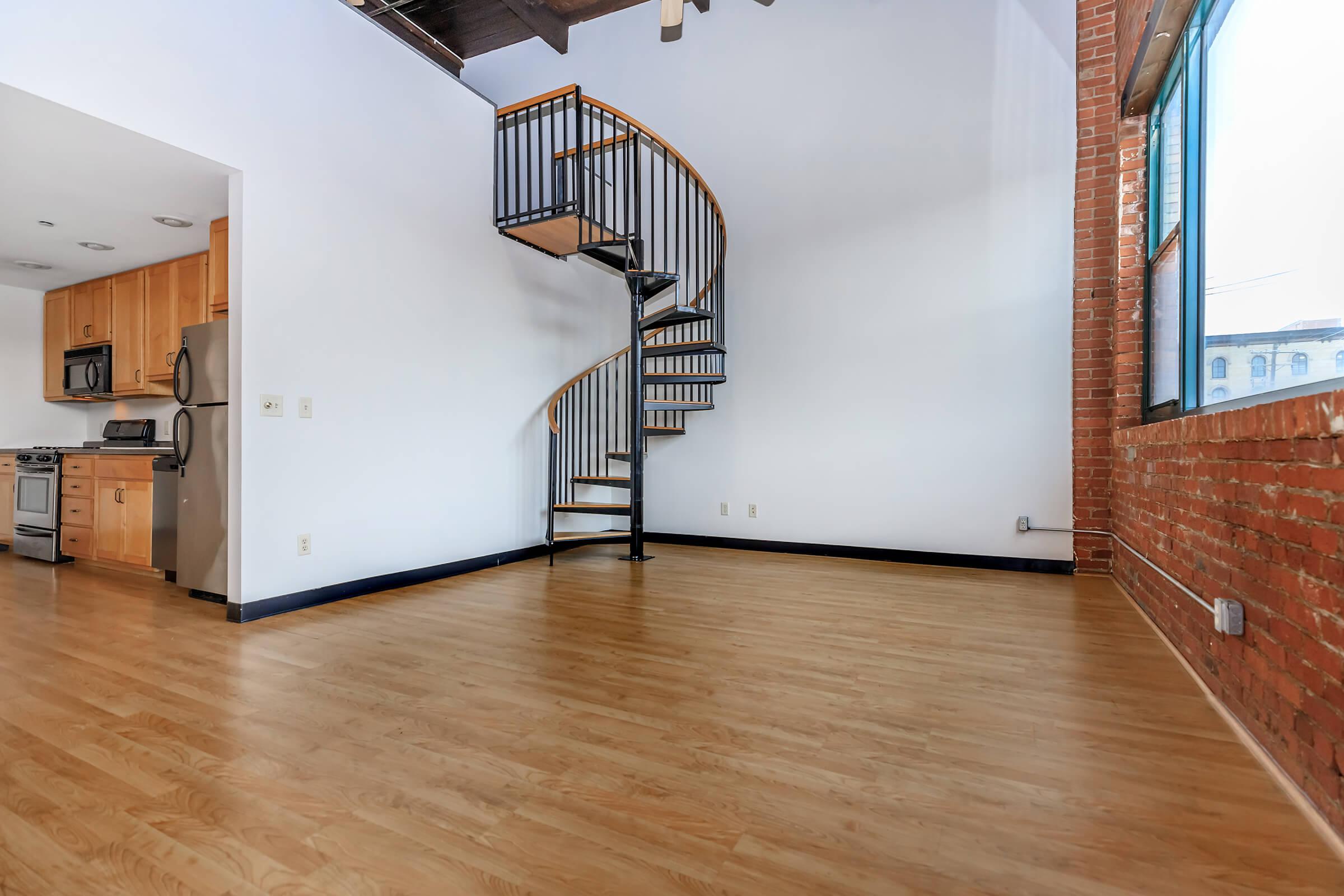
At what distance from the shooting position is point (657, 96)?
18.9 feet

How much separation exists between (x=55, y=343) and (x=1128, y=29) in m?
8.25

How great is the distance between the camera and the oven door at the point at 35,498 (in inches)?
191

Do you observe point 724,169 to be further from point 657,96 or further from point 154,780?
point 154,780

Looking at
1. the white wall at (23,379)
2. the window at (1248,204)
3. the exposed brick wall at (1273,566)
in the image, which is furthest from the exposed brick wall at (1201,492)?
the white wall at (23,379)

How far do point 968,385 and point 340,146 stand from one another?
4316mm

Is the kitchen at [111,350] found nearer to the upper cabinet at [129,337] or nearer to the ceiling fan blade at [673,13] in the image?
the upper cabinet at [129,337]

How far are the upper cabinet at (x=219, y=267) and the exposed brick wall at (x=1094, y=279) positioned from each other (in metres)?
5.36

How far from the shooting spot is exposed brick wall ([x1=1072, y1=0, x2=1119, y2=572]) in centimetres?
423

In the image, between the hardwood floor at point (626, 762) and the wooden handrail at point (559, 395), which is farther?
the wooden handrail at point (559, 395)

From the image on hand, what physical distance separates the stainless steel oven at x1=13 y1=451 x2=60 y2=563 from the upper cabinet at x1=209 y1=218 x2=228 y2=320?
2.31 meters

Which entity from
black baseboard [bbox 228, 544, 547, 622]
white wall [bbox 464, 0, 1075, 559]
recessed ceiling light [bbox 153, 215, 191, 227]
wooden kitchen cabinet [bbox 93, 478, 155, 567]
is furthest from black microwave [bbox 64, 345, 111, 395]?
white wall [bbox 464, 0, 1075, 559]

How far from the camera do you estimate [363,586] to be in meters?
3.85

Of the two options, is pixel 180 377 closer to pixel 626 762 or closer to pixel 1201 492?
pixel 626 762

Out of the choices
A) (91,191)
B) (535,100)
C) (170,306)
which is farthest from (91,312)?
(535,100)
